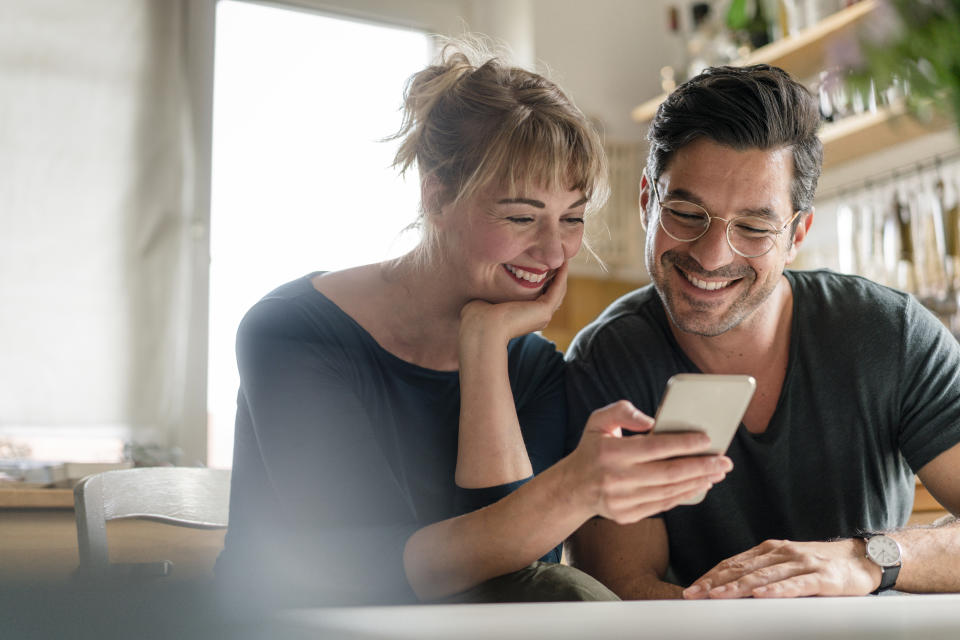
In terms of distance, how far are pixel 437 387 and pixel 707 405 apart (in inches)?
23.7

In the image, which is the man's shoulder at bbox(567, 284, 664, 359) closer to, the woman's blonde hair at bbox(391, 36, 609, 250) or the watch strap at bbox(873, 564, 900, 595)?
the woman's blonde hair at bbox(391, 36, 609, 250)

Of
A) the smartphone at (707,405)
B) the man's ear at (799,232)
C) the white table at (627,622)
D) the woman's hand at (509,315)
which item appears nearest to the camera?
the white table at (627,622)

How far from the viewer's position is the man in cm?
131

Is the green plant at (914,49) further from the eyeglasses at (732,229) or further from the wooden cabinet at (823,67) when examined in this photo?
the wooden cabinet at (823,67)

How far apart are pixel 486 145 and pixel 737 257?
410mm

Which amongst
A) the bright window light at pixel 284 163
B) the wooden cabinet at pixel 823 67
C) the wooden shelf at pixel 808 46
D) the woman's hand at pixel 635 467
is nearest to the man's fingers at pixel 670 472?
the woman's hand at pixel 635 467

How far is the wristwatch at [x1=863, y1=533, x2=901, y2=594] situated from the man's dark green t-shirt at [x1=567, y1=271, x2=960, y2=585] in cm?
21

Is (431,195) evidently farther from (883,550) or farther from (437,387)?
(883,550)

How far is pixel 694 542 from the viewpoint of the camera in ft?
4.42

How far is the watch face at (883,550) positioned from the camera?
110cm

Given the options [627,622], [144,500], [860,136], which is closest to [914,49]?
[627,622]

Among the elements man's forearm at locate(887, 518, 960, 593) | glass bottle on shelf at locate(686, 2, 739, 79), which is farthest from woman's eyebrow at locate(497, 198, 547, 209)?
glass bottle on shelf at locate(686, 2, 739, 79)

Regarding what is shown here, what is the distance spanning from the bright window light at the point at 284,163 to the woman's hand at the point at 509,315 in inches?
76.2

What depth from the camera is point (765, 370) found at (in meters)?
1.42
